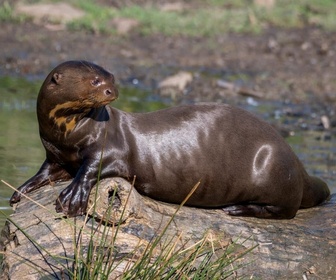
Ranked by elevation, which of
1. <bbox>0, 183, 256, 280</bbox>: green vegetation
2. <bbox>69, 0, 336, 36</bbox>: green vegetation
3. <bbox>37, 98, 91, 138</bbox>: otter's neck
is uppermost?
<bbox>37, 98, 91, 138</bbox>: otter's neck

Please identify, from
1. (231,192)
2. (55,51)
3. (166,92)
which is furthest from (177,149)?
(55,51)

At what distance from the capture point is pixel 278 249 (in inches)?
258

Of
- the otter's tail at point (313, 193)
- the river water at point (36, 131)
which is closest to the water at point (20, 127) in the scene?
the river water at point (36, 131)

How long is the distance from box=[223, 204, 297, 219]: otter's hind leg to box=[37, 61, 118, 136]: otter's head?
4.42 ft

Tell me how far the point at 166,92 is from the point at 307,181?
25.7 feet

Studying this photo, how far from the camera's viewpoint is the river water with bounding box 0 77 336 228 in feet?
32.1

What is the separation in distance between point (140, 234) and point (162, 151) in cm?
82

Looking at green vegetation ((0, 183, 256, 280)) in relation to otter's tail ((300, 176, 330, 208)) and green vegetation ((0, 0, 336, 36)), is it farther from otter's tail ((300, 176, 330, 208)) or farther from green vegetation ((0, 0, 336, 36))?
green vegetation ((0, 0, 336, 36))

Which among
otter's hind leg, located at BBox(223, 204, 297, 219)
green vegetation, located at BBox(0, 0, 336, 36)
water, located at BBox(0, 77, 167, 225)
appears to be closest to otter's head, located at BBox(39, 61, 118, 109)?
otter's hind leg, located at BBox(223, 204, 297, 219)

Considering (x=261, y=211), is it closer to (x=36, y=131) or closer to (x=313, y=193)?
(x=313, y=193)

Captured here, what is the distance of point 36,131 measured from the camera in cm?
1187

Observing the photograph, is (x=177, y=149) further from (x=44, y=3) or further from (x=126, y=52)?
(x=44, y=3)

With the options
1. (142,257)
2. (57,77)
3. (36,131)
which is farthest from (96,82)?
(36,131)

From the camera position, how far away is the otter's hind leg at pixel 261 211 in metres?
7.04
